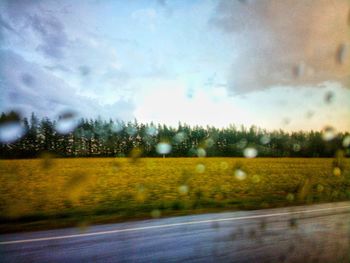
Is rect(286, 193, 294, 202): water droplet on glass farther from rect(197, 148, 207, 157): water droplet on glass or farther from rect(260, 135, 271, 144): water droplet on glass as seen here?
rect(260, 135, 271, 144): water droplet on glass

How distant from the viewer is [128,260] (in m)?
4.93

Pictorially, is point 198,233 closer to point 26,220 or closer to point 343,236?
point 343,236

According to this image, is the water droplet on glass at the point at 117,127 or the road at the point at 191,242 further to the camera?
the water droplet on glass at the point at 117,127

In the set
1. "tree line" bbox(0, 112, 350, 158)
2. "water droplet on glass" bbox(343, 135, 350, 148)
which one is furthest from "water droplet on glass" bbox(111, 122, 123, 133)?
"water droplet on glass" bbox(343, 135, 350, 148)

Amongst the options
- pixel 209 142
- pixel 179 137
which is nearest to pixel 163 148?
pixel 179 137

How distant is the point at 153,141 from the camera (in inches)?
4882

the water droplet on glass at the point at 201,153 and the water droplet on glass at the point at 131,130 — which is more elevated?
the water droplet on glass at the point at 131,130

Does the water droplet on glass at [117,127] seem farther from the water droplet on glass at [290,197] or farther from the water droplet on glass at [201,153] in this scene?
the water droplet on glass at [290,197]

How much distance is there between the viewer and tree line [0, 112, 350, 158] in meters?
98.1

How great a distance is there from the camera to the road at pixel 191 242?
5109mm

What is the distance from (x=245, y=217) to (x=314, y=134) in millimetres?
107928

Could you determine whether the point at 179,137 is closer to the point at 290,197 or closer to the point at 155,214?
the point at 290,197

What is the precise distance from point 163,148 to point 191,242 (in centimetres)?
10597

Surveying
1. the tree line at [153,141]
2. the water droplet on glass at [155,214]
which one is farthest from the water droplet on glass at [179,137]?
the water droplet on glass at [155,214]
